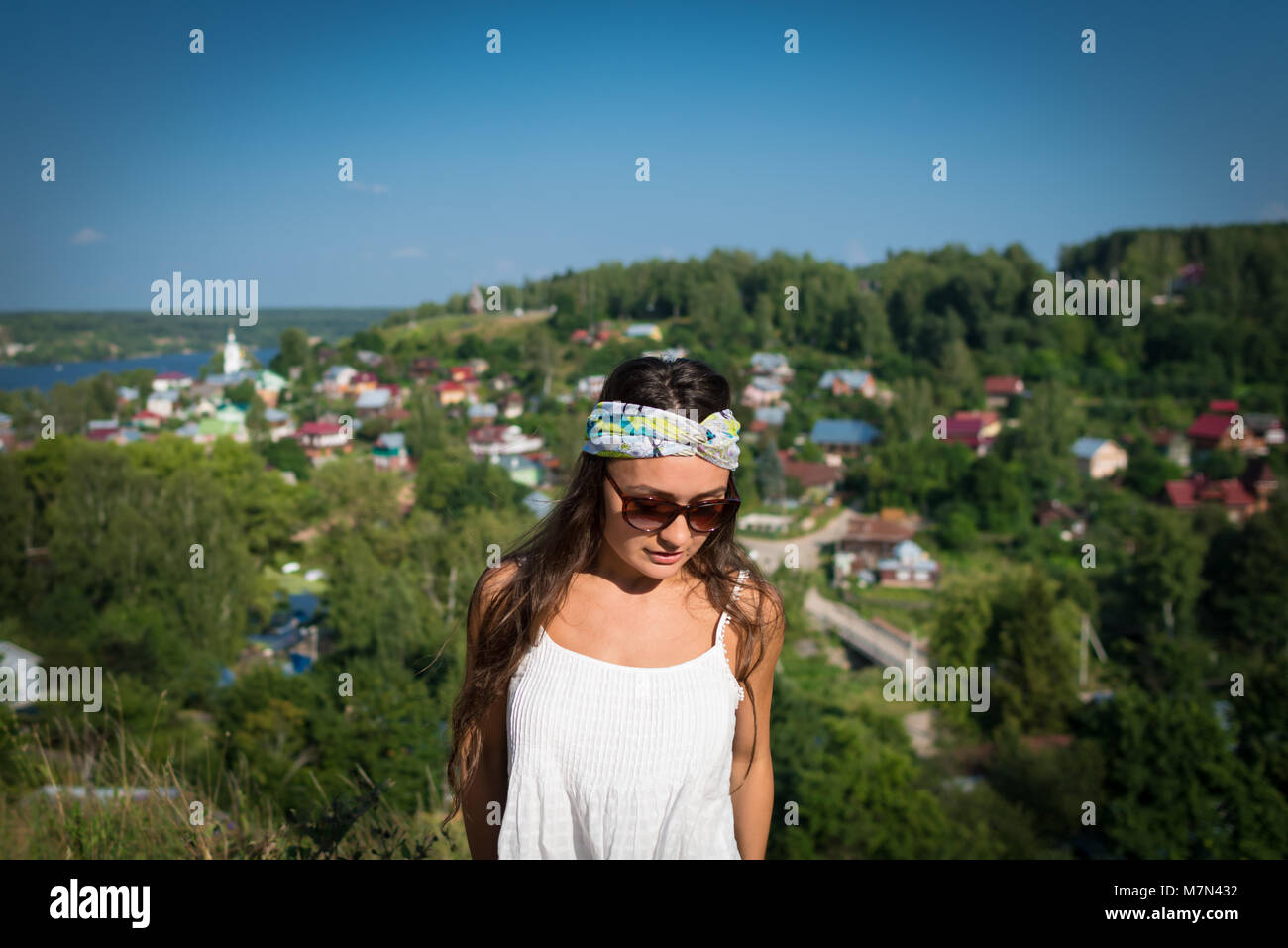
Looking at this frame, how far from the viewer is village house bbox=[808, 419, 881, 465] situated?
34.9 metres

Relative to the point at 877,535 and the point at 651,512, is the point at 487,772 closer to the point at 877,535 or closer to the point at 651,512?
the point at 651,512

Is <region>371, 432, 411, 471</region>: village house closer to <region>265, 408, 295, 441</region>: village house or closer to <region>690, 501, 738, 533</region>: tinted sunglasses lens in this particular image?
<region>265, 408, 295, 441</region>: village house

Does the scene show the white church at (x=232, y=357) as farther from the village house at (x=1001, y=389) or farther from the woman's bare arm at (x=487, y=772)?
the woman's bare arm at (x=487, y=772)

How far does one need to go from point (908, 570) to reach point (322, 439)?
18.0m

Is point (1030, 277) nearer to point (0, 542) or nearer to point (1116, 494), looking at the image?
point (1116, 494)

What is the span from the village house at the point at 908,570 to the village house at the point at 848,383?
12560 millimetres

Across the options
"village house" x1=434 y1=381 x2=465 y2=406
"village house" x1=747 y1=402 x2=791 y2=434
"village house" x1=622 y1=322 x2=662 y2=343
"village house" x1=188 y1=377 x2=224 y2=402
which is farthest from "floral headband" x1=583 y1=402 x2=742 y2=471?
"village house" x1=622 y1=322 x2=662 y2=343

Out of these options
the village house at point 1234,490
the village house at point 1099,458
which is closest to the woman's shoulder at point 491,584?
the village house at point 1234,490

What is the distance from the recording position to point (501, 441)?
31.3m

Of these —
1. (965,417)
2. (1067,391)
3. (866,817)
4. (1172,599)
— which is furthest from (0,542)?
(1067,391)

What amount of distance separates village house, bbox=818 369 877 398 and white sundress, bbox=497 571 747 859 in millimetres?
37826

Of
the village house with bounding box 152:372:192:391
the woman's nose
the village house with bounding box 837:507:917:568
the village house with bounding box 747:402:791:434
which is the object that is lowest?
the village house with bounding box 837:507:917:568

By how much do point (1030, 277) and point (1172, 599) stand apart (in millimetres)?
25504

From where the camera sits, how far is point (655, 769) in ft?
3.21
